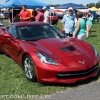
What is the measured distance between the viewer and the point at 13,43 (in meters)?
6.54

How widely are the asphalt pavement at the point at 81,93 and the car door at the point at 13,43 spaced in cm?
182

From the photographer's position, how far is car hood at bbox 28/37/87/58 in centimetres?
548

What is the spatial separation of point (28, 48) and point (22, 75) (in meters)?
0.79

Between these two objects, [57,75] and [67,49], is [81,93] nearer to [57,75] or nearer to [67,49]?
[57,75]

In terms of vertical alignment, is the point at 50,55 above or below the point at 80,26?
below

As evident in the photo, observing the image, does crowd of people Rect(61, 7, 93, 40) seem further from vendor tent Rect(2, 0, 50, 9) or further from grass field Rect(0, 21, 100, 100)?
vendor tent Rect(2, 0, 50, 9)

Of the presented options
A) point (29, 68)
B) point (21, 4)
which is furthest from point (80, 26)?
point (21, 4)

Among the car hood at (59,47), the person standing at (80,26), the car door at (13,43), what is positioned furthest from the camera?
the person standing at (80,26)

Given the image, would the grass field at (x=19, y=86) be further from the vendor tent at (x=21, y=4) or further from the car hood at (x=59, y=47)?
the vendor tent at (x=21, y=4)

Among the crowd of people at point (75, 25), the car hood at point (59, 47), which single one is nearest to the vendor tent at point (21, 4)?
the crowd of people at point (75, 25)

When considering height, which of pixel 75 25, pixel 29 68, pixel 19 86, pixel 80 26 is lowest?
pixel 19 86

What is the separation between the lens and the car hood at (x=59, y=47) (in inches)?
216

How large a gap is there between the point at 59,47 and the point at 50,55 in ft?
1.81

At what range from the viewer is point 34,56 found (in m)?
5.30
